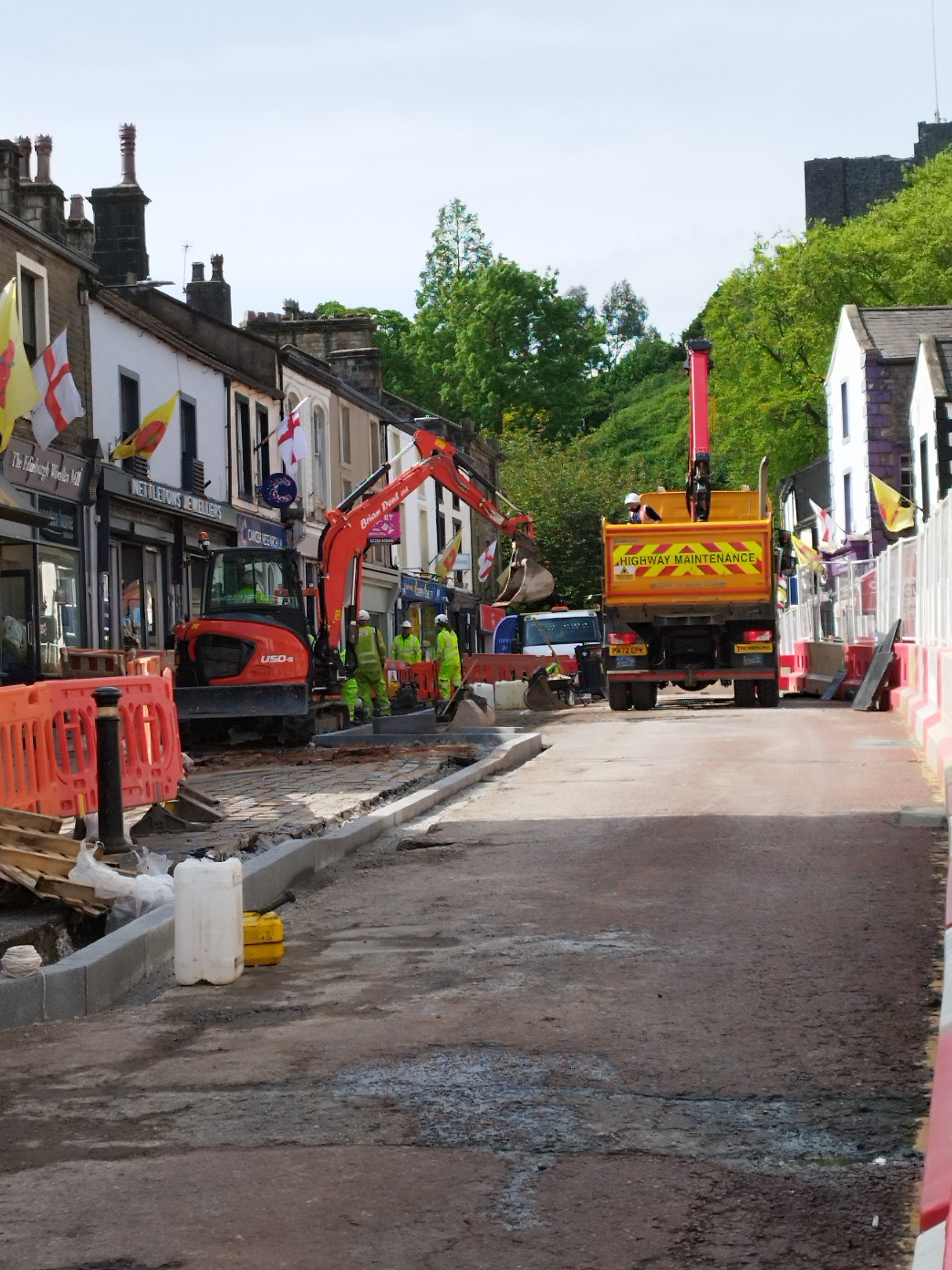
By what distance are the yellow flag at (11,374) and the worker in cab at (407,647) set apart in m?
9.06

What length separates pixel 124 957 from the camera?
6.73 m

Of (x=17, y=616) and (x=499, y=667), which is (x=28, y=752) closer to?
(x=17, y=616)

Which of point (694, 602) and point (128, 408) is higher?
point (128, 408)

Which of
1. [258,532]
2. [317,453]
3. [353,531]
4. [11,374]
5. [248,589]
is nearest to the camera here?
[11,374]

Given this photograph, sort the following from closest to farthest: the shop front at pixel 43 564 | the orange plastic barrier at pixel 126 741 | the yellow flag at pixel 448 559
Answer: the orange plastic barrier at pixel 126 741 < the shop front at pixel 43 564 < the yellow flag at pixel 448 559

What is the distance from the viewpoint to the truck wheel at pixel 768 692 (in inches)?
1032

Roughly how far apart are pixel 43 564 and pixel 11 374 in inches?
199

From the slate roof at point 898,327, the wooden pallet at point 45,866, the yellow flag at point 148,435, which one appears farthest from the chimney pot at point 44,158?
the slate roof at point 898,327

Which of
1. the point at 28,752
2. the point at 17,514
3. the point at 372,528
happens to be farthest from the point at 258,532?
the point at 28,752

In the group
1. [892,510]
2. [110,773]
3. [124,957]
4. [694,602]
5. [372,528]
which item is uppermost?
[892,510]

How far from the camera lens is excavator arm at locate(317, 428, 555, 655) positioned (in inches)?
846

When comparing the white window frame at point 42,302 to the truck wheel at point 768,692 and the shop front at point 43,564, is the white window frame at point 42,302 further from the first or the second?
the truck wheel at point 768,692

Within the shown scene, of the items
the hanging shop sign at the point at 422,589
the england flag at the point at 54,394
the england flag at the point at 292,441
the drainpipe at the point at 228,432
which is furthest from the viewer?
the hanging shop sign at the point at 422,589

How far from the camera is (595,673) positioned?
35000 millimetres
